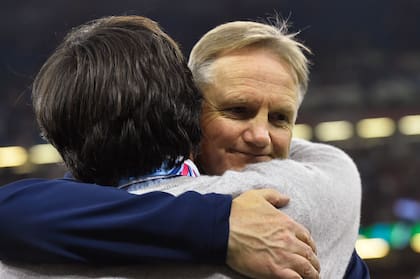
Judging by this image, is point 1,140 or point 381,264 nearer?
point 1,140

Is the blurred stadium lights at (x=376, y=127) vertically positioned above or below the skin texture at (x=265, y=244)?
below

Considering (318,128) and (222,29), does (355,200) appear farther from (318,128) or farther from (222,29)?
(318,128)

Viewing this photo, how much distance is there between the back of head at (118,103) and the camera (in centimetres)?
72

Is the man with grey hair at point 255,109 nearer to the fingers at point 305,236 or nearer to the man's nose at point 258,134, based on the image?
the man's nose at point 258,134

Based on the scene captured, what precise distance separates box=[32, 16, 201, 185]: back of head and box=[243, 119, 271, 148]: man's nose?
150 millimetres

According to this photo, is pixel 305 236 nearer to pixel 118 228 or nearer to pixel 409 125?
pixel 118 228

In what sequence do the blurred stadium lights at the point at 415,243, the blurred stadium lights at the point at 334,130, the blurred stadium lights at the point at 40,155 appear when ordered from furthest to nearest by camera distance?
the blurred stadium lights at the point at 415,243 → the blurred stadium lights at the point at 334,130 → the blurred stadium lights at the point at 40,155

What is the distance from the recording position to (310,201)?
75cm

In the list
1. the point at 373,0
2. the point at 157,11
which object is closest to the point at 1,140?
the point at 157,11

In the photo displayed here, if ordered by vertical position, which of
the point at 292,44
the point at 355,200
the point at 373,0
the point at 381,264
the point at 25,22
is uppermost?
the point at 292,44

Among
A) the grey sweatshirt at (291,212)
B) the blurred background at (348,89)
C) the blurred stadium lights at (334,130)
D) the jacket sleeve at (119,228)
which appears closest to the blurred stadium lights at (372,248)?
the blurred background at (348,89)

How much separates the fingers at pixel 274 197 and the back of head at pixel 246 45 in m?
0.26

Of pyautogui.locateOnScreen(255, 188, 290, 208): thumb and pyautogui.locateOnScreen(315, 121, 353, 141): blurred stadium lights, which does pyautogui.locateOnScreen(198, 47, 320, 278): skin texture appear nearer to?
pyautogui.locateOnScreen(255, 188, 290, 208): thumb

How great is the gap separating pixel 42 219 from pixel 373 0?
19.8 feet
